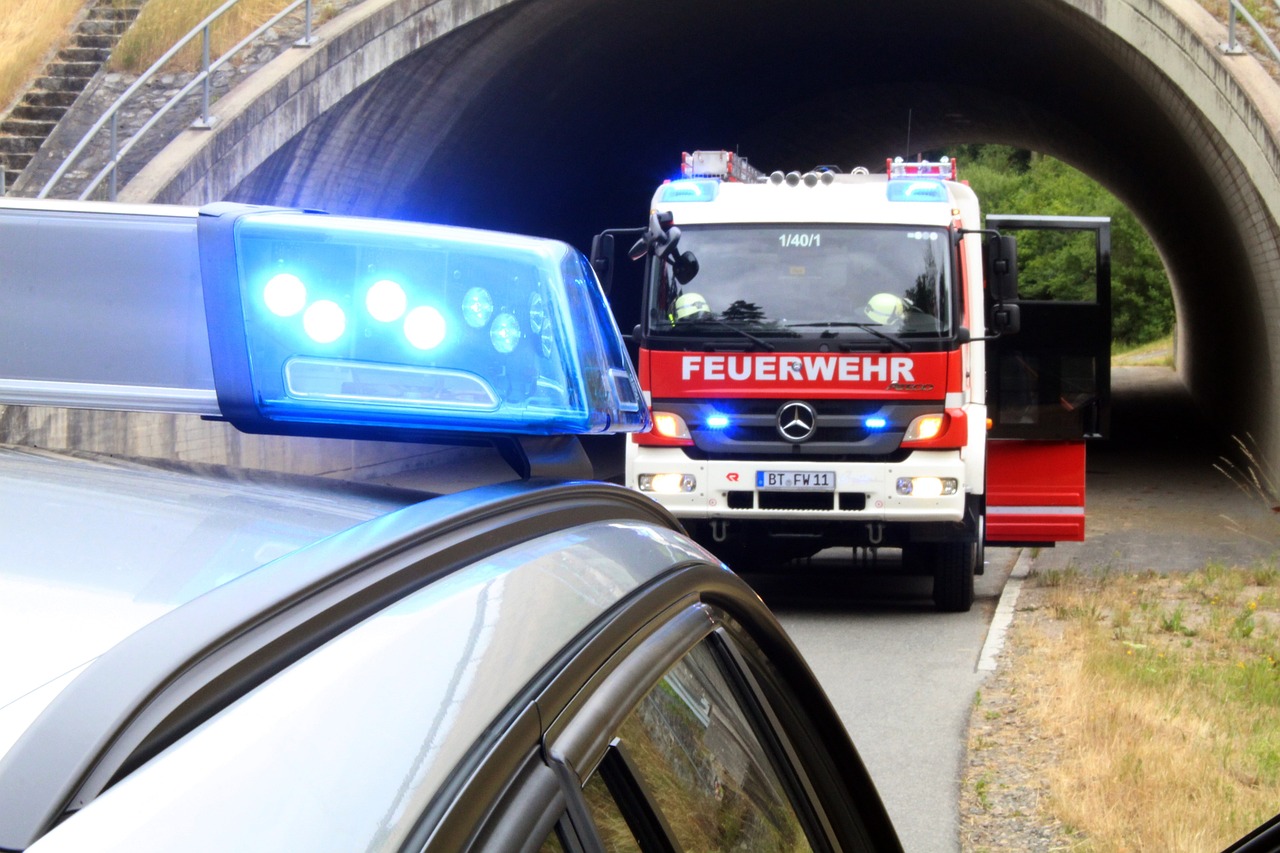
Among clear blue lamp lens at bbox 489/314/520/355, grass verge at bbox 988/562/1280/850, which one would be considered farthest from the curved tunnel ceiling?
clear blue lamp lens at bbox 489/314/520/355

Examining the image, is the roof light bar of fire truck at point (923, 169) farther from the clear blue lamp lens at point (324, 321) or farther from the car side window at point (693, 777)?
the clear blue lamp lens at point (324, 321)

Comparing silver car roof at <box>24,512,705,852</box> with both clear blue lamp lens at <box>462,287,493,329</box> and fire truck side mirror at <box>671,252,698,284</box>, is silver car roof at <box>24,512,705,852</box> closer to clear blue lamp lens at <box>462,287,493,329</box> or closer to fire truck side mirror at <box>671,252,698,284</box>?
clear blue lamp lens at <box>462,287,493,329</box>

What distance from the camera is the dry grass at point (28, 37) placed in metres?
18.7

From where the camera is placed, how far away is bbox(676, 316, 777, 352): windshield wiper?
10461mm

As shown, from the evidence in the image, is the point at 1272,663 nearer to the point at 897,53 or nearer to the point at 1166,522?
the point at 1166,522

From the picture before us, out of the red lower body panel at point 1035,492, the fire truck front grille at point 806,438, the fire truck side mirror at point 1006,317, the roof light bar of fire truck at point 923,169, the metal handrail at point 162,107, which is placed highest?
the metal handrail at point 162,107

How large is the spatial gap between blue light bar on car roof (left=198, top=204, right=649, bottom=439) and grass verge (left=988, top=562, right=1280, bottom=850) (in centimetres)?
410

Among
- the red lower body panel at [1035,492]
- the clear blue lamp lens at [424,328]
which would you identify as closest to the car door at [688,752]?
the clear blue lamp lens at [424,328]

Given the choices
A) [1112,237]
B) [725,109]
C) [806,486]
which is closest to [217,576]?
[806,486]

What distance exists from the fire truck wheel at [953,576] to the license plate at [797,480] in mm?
947

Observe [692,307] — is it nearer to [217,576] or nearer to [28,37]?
[217,576]

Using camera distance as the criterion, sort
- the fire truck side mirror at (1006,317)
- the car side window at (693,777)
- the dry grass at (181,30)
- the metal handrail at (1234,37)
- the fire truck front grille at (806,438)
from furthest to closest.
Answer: the dry grass at (181,30)
the metal handrail at (1234,37)
the fire truck side mirror at (1006,317)
the fire truck front grille at (806,438)
the car side window at (693,777)

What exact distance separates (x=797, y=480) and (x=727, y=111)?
64.3 feet

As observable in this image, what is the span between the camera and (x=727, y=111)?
28.9 m
